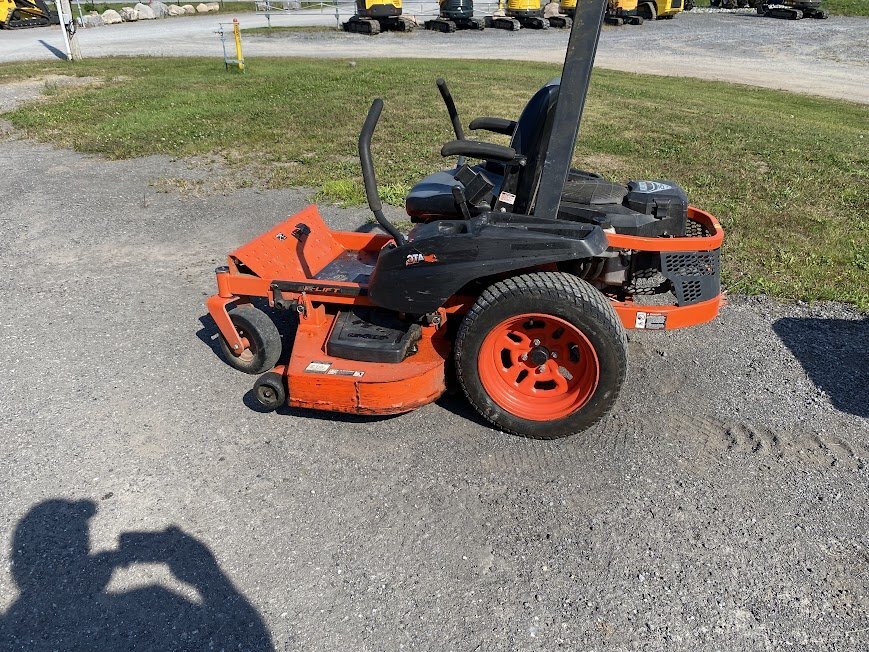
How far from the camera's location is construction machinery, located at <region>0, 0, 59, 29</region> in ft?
82.7

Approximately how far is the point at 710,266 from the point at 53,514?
388cm

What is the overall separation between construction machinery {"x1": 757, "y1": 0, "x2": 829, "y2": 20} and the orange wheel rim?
34.5 meters

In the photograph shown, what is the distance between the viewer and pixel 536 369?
369 centimetres

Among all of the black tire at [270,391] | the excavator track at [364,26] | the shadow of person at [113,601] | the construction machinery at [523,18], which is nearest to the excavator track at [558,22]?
the construction machinery at [523,18]

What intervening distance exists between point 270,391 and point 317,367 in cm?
30

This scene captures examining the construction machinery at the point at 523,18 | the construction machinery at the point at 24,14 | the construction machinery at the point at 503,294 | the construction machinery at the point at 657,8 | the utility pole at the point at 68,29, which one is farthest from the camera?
the construction machinery at the point at 657,8

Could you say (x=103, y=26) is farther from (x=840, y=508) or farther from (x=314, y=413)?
(x=840, y=508)

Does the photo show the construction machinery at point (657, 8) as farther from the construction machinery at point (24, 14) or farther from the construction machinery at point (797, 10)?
the construction machinery at point (24, 14)

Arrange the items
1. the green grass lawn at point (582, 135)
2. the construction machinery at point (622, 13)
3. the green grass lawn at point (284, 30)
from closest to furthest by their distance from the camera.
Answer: the green grass lawn at point (582, 135)
the green grass lawn at point (284, 30)
the construction machinery at point (622, 13)

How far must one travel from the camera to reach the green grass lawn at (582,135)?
647 cm

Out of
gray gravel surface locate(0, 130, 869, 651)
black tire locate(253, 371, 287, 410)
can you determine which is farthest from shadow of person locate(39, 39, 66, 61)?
black tire locate(253, 371, 287, 410)

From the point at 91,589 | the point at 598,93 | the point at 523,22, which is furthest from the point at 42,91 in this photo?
the point at 523,22

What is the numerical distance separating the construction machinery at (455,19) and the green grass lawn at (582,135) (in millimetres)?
11137

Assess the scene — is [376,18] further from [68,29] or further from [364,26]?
[68,29]
